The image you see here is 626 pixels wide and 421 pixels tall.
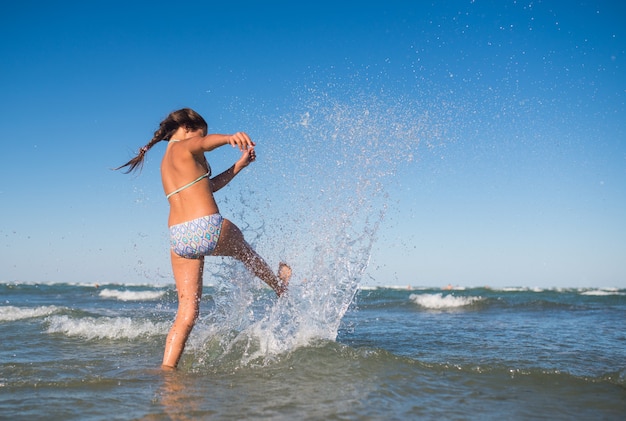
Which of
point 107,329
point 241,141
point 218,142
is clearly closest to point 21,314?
point 107,329

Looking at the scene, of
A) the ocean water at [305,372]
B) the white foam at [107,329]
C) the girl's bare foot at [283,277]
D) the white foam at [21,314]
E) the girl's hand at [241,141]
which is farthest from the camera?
the white foam at [21,314]

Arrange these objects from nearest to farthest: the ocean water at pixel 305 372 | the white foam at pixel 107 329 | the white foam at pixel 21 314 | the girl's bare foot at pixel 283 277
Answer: the ocean water at pixel 305 372
the girl's bare foot at pixel 283 277
the white foam at pixel 107 329
the white foam at pixel 21 314

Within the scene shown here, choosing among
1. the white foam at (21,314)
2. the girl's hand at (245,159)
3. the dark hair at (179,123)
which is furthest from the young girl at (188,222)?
the white foam at (21,314)

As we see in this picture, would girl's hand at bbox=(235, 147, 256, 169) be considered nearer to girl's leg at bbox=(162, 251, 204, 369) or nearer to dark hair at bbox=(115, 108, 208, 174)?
dark hair at bbox=(115, 108, 208, 174)

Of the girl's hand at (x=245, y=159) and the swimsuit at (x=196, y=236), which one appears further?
the girl's hand at (x=245, y=159)

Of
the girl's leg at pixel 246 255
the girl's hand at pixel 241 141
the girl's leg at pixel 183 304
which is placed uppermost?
the girl's hand at pixel 241 141

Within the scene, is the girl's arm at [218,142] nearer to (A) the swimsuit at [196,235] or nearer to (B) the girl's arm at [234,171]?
(A) the swimsuit at [196,235]

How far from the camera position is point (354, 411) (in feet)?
8.75

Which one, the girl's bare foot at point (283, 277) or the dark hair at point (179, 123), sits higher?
the dark hair at point (179, 123)

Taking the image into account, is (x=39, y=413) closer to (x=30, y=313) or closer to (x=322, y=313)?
(x=322, y=313)

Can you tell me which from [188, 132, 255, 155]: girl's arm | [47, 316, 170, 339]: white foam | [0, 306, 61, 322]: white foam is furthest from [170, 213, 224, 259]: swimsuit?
[0, 306, 61, 322]: white foam

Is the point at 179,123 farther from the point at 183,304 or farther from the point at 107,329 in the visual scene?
the point at 107,329

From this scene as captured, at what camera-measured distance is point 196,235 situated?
12.4ft

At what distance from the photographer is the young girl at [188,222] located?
377 cm
